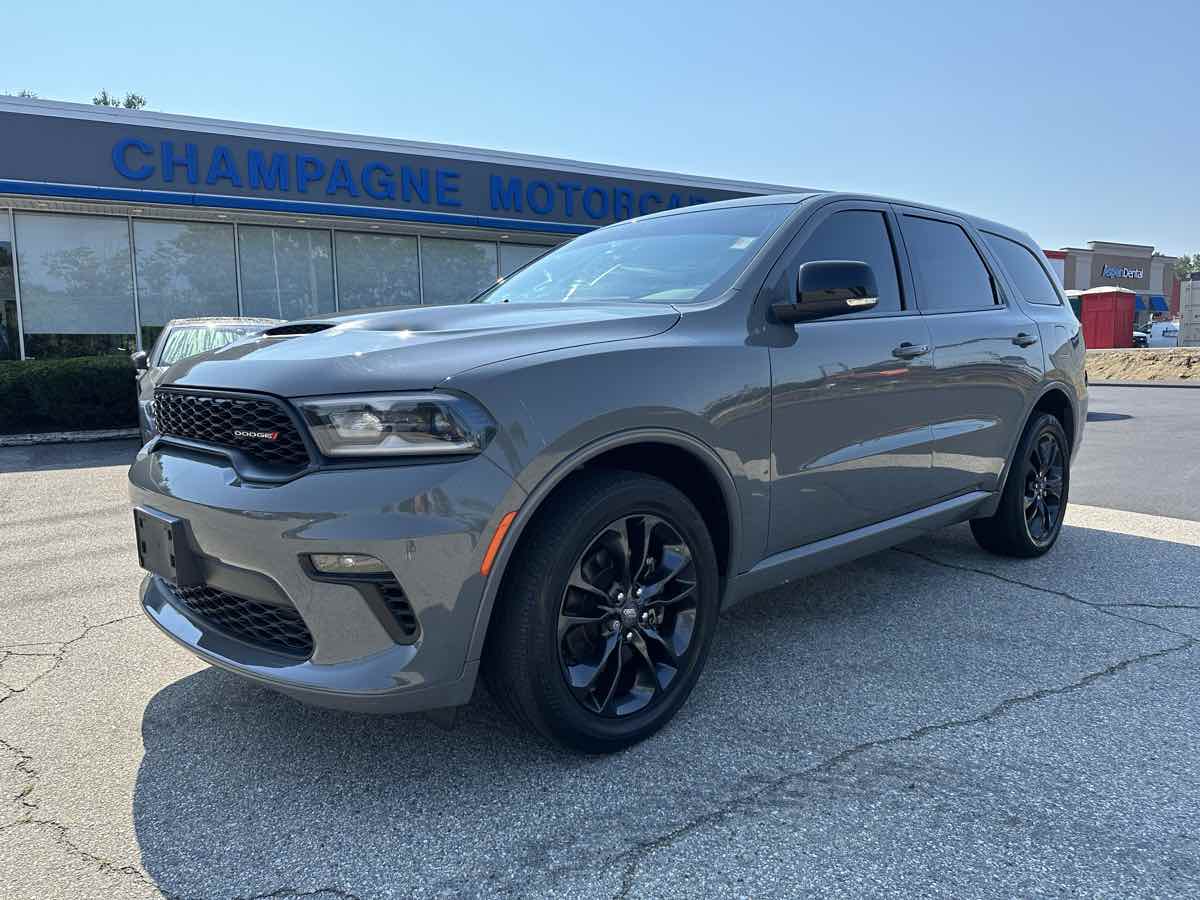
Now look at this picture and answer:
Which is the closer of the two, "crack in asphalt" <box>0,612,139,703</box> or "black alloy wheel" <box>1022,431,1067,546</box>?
"crack in asphalt" <box>0,612,139,703</box>

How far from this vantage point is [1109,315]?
34.7 meters

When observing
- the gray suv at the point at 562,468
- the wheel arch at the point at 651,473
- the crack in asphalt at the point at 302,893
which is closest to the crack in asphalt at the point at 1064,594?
the gray suv at the point at 562,468

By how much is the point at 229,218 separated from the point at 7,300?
141 inches

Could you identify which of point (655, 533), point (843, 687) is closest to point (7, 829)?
point (655, 533)

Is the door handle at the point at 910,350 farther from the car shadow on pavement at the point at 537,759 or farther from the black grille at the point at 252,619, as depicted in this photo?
the black grille at the point at 252,619

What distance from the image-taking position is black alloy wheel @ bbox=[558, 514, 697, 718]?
2.54m

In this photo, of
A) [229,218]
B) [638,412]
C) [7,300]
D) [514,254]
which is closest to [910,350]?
[638,412]

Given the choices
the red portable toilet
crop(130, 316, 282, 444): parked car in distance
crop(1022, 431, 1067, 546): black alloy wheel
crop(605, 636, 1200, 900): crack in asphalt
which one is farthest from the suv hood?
the red portable toilet

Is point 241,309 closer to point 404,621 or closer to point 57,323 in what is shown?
point 57,323

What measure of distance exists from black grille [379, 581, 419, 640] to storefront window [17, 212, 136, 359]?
14.1 meters

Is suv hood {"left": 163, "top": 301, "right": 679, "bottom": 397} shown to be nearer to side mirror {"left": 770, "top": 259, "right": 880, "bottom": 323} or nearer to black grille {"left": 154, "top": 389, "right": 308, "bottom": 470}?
black grille {"left": 154, "top": 389, "right": 308, "bottom": 470}

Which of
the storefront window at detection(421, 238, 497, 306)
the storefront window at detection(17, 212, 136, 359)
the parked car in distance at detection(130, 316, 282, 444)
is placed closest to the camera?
the parked car in distance at detection(130, 316, 282, 444)

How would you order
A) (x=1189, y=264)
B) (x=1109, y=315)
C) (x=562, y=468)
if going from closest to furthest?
(x=562, y=468) < (x=1109, y=315) < (x=1189, y=264)

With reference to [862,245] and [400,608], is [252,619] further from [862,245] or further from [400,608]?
[862,245]
